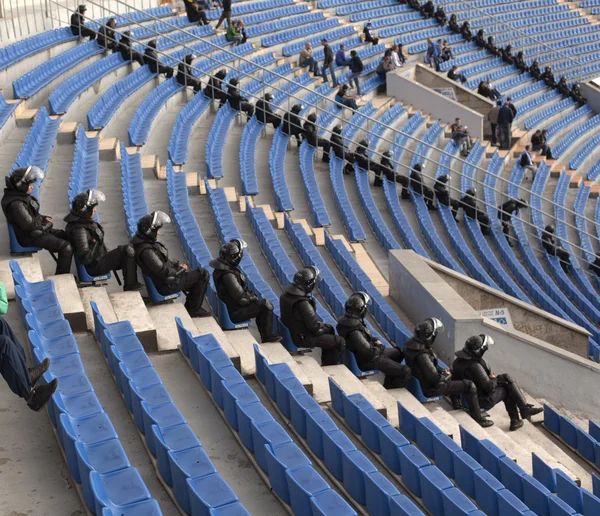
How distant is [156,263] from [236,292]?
665 mm

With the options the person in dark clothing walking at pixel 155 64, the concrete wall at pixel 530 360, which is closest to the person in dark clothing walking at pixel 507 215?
the person in dark clothing walking at pixel 155 64

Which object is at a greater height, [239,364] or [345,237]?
[239,364]

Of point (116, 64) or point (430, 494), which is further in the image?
point (116, 64)

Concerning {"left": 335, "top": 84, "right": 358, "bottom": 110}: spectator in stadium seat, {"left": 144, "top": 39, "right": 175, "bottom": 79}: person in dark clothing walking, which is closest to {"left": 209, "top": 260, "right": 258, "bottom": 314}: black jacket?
{"left": 144, "top": 39, "right": 175, "bottom": 79}: person in dark clothing walking

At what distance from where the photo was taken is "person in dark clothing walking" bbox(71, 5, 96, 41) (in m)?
15.2

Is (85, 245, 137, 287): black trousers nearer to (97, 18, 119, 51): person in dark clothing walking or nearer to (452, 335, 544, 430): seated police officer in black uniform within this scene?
(452, 335, 544, 430): seated police officer in black uniform

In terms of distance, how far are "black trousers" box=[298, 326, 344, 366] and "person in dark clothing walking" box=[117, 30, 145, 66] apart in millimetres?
8939

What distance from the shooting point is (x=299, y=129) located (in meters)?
14.8

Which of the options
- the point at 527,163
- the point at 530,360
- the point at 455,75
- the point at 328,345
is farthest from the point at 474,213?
the point at 328,345

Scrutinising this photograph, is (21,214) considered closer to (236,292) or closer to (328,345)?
(236,292)

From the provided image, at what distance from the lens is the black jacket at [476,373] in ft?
24.4

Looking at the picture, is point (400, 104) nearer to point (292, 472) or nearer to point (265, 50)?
point (265, 50)

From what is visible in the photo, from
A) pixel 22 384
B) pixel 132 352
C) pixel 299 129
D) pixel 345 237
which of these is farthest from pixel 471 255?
A: pixel 22 384

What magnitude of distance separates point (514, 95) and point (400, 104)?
4.17m
